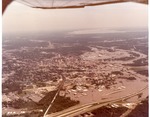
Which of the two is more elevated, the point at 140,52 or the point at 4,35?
the point at 4,35

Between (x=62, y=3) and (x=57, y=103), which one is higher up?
(x=62, y=3)

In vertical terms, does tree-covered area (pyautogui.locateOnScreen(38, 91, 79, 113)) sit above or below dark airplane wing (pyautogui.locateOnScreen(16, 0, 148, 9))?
below

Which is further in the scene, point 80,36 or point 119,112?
point 80,36

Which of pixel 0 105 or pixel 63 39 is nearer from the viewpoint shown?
pixel 0 105

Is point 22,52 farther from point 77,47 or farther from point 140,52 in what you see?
point 140,52

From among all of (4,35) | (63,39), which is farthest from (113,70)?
(4,35)

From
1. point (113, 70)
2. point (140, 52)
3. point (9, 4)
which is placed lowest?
point (113, 70)

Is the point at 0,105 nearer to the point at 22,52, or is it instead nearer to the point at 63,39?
the point at 22,52

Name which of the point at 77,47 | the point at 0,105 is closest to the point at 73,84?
the point at 77,47

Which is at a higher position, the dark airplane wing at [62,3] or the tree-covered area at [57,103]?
the dark airplane wing at [62,3]
